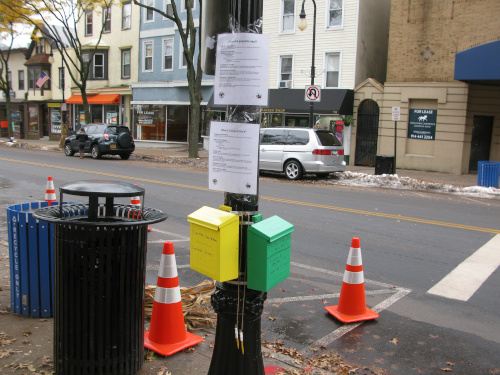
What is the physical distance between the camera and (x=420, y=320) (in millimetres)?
4984

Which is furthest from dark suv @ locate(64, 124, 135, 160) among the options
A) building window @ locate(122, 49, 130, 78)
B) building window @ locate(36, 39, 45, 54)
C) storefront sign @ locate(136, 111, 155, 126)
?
building window @ locate(36, 39, 45, 54)

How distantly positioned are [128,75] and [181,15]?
6443 mm

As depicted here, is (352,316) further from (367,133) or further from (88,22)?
(88,22)

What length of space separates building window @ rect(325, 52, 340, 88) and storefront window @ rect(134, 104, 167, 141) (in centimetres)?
1217

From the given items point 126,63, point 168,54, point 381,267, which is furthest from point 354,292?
point 126,63

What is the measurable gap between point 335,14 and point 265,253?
867 inches

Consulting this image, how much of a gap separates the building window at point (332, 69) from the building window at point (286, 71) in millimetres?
2014

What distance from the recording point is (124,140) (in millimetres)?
22422

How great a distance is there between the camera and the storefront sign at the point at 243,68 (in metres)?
Answer: 2.86

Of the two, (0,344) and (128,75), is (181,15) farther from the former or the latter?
(0,344)

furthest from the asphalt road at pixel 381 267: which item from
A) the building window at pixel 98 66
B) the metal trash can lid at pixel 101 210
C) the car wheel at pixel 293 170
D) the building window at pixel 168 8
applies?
the building window at pixel 98 66

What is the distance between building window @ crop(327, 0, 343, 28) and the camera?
73.8ft

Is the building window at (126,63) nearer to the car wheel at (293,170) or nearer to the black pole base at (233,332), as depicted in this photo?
the car wheel at (293,170)

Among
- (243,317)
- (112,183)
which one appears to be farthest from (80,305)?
(243,317)
